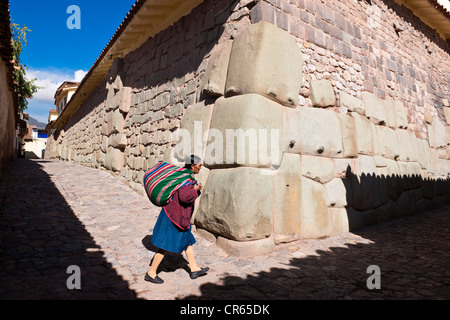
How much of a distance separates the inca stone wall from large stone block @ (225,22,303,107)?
0.06ft

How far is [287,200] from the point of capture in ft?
12.5

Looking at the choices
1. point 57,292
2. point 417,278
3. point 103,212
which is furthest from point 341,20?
point 57,292

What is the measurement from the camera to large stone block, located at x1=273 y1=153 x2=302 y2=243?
3.71m

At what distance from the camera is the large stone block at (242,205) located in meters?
3.42

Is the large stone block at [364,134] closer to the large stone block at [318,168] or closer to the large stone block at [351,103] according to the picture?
the large stone block at [351,103]

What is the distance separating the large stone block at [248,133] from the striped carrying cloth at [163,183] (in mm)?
1071

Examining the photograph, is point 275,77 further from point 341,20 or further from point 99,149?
point 99,149

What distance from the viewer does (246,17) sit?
4094mm

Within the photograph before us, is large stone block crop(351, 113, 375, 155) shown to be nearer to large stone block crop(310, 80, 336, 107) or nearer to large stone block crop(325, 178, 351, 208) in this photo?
large stone block crop(310, 80, 336, 107)

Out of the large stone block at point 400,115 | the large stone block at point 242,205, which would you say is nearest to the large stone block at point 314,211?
the large stone block at point 242,205

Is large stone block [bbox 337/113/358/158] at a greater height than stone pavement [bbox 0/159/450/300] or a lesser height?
greater

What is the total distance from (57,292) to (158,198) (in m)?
1.10

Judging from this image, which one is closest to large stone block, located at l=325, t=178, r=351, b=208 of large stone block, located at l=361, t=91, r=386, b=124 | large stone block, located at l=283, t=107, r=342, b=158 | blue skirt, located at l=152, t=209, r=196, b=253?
large stone block, located at l=283, t=107, r=342, b=158

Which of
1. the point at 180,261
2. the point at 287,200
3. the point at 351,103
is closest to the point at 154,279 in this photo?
the point at 180,261
